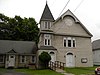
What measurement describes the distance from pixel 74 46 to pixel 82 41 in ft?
6.32

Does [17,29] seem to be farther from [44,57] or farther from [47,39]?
[44,57]

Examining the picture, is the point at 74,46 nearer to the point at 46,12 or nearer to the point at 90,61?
the point at 90,61

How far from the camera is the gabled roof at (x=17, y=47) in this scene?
1328 inches

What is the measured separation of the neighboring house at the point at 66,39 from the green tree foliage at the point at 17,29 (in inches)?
783

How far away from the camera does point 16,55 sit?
33000 mm

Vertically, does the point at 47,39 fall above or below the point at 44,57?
above

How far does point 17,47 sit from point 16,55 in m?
2.86

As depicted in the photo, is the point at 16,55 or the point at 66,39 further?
the point at 16,55

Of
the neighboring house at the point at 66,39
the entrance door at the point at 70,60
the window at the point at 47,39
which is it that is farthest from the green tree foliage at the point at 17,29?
the entrance door at the point at 70,60

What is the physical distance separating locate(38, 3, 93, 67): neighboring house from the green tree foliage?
19.9 meters

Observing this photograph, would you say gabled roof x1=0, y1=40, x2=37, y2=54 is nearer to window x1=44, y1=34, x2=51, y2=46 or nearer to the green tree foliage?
window x1=44, y1=34, x2=51, y2=46

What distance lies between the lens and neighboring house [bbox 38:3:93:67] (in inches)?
1221

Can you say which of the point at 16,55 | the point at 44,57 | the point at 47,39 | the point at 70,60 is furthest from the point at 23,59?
the point at 70,60

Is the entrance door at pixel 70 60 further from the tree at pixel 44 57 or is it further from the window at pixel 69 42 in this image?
the tree at pixel 44 57
